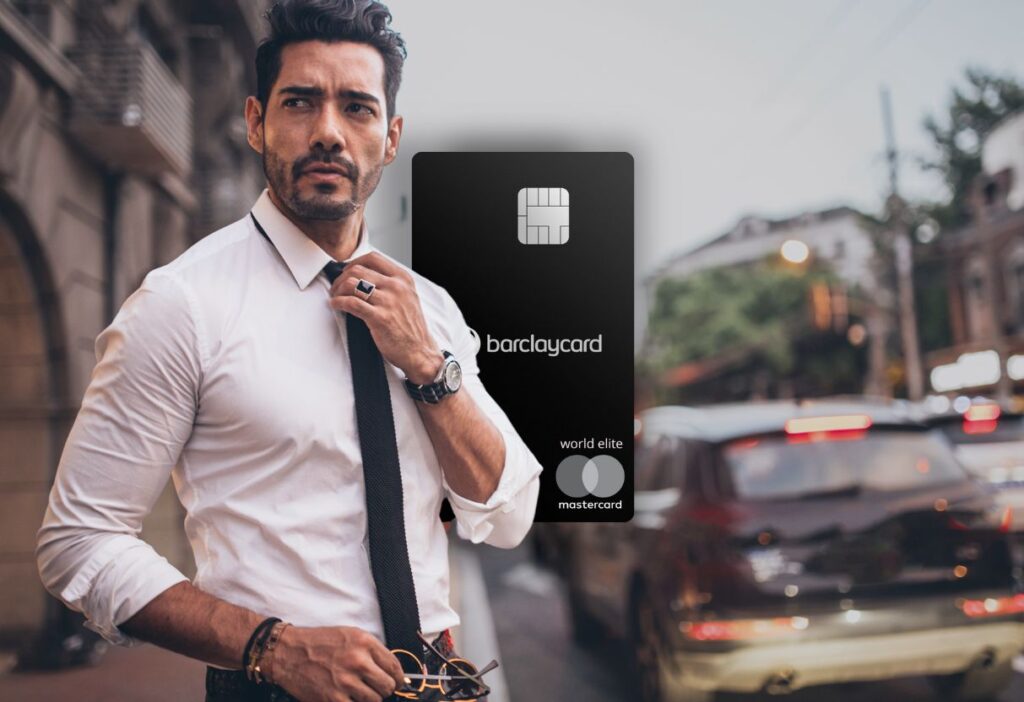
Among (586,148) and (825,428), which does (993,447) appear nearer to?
(825,428)

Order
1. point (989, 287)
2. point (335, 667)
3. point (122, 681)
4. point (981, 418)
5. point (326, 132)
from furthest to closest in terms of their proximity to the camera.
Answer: point (981, 418) → point (989, 287) → point (122, 681) → point (326, 132) → point (335, 667)

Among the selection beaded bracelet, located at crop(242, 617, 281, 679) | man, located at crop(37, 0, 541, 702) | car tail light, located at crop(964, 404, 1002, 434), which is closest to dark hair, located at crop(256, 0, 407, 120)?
man, located at crop(37, 0, 541, 702)

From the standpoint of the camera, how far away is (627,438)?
122 centimetres

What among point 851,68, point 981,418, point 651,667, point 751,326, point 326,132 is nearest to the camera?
point 326,132

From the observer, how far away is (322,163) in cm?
89

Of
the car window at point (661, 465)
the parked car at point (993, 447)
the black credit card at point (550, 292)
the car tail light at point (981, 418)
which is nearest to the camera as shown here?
the black credit card at point (550, 292)

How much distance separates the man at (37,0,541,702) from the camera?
78 cm

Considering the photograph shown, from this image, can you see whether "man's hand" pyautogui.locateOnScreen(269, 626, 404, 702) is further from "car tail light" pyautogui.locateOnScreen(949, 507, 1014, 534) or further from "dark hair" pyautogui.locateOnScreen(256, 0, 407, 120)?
"car tail light" pyautogui.locateOnScreen(949, 507, 1014, 534)

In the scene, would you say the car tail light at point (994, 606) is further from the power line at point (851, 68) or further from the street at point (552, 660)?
the power line at point (851, 68)

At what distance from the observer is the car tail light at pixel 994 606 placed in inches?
63.8

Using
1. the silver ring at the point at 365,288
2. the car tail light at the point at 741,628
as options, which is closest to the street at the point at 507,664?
the car tail light at the point at 741,628

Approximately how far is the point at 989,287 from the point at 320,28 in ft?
4.80

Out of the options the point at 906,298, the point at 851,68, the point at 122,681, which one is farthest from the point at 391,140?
the point at 906,298

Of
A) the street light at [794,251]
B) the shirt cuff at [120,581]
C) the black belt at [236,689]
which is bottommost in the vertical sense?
the black belt at [236,689]
